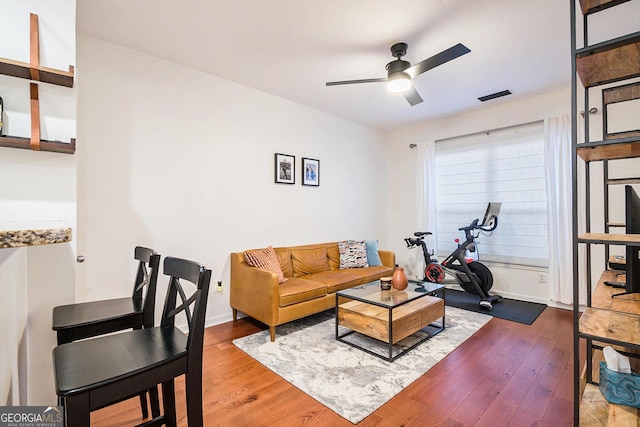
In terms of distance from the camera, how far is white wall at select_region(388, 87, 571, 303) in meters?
4.02

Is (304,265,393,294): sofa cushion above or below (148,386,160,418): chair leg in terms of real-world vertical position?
above

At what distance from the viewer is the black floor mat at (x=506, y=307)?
3.52m

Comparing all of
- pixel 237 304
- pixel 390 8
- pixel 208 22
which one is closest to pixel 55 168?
pixel 208 22

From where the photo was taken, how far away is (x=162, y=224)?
3.00m

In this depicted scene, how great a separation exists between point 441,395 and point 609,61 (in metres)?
2.08

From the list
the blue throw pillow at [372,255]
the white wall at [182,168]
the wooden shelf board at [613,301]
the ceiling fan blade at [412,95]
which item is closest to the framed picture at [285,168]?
the white wall at [182,168]

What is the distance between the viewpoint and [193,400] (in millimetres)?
1268

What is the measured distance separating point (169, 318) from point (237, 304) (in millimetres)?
1915

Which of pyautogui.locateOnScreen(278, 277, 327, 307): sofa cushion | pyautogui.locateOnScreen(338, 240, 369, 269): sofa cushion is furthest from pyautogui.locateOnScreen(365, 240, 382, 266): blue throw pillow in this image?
pyautogui.locateOnScreen(278, 277, 327, 307): sofa cushion

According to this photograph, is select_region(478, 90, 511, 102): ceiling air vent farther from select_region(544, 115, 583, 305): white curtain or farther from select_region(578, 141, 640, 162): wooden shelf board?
select_region(578, 141, 640, 162): wooden shelf board

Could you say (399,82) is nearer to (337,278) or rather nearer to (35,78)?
(337,278)

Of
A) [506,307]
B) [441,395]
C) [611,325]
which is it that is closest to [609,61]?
[611,325]

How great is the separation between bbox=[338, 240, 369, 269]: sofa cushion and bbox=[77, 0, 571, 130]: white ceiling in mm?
2156

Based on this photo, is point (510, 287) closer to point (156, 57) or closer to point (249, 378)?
point (249, 378)
